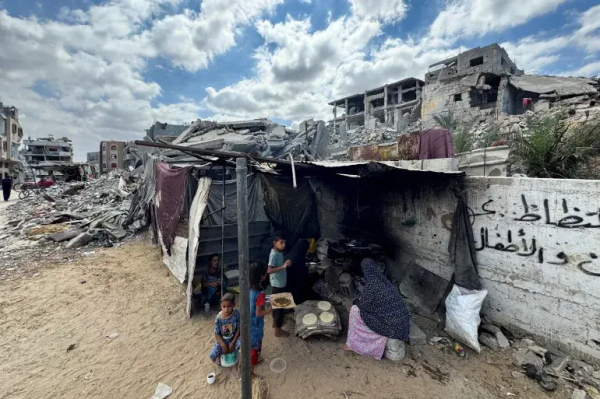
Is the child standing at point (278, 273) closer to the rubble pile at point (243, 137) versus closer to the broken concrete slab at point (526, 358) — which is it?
the broken concrete slab at point (526, 358)

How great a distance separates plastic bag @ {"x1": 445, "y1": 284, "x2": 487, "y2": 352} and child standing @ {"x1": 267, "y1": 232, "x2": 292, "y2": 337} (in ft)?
7.96

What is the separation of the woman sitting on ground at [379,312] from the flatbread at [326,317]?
57 cm

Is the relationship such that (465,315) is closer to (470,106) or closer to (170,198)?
(170,198)

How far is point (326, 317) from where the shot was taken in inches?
153

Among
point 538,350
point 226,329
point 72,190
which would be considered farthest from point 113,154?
point 538,350

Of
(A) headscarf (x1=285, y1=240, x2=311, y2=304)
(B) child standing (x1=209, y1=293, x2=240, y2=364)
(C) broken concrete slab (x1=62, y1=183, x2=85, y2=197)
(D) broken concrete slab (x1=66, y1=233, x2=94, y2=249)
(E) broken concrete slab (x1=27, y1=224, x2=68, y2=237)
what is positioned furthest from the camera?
(C) broken concrete slab (x1=62, y1=183, x2=85, y2=197)

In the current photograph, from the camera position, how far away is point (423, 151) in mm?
4395

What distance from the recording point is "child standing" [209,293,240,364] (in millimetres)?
3150

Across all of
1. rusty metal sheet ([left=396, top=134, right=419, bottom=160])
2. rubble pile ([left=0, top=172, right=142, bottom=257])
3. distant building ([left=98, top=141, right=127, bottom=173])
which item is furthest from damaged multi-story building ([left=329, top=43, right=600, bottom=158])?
distant building ([left=98, top=141, right=127, bottom=173])

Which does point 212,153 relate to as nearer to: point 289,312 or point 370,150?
point 289,312

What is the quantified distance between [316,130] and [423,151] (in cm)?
600

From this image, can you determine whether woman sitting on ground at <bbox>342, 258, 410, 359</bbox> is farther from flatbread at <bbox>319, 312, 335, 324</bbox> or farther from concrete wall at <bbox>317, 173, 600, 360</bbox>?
concrete wall at <bbox>317, 173, 600, 360</bbox>

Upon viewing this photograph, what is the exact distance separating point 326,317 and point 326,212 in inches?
129

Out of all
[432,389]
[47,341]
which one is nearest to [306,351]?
[432,389]
